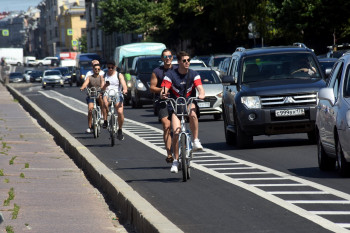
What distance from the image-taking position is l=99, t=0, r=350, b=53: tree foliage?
49750mm

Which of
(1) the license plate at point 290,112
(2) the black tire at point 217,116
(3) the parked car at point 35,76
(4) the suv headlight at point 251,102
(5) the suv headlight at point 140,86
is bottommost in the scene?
(3) the parked car at point 35,76

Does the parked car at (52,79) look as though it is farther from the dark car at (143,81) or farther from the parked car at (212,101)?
the parked car at (212,101)

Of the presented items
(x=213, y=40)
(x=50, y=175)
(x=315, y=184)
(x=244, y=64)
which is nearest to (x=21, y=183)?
(x=50, y=175)

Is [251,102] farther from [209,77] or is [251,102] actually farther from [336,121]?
[209,77]

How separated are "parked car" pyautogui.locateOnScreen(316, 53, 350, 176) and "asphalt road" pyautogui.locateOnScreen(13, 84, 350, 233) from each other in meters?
0.23

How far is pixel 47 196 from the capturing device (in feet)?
37.8

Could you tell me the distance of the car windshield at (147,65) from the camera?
39094 mm

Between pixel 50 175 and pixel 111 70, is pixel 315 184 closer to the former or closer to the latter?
pixel 50 175

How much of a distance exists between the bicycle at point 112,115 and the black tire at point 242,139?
2888 millimetres

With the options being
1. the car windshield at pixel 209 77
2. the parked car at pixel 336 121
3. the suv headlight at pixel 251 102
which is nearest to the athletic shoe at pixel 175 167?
the parked car at pixel 336 121

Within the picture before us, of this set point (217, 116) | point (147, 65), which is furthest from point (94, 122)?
point (147, 65)

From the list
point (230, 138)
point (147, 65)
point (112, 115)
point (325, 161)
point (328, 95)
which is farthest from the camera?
point (147, 65)

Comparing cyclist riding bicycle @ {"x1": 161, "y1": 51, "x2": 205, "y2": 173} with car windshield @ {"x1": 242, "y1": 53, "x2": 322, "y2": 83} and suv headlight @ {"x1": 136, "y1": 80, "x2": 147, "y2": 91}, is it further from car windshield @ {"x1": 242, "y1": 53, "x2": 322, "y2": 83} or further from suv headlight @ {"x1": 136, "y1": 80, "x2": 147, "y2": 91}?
suv headlight @ {"x1": 136, "y1": 80, "x2": 147, "y2": 91}

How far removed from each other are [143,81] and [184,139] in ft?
85.6
